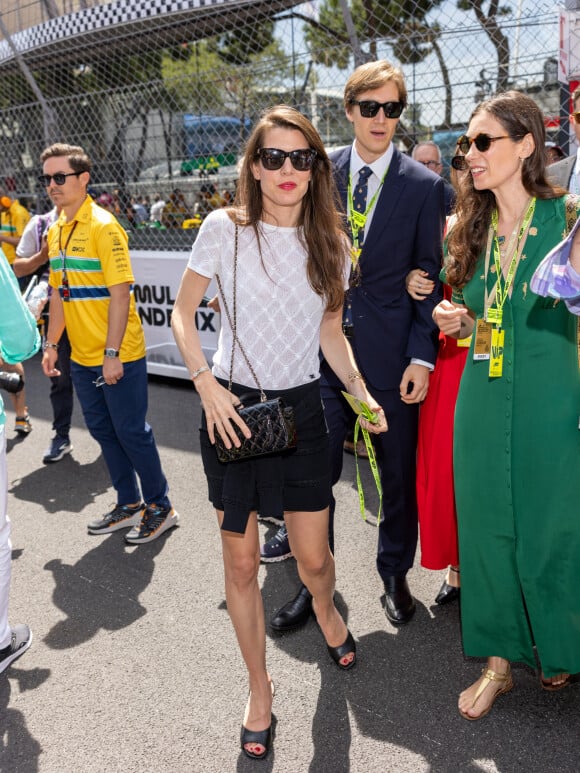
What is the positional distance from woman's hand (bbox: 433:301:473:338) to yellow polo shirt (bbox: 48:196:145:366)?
183 centimetres

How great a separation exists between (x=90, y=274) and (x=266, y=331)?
1.84 m

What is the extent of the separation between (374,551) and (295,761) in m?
1.44

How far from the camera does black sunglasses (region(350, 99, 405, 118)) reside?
9.10 ft

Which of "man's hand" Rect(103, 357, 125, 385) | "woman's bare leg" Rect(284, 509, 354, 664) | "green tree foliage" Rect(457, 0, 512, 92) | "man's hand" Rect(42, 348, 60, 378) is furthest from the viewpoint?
"green tree foliage" Rect(457, 0, 512, 92)

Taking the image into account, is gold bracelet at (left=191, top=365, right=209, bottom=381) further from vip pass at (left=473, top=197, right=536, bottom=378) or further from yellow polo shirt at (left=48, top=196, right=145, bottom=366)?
yellow polo shirt at (left=48, top=196, right=145, bottom=366)

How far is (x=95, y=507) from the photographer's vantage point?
436cm

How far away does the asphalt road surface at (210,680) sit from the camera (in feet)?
7.60

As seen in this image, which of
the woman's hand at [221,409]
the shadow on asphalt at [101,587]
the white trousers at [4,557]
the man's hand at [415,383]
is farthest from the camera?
the shadow on asphalt at [101,587]

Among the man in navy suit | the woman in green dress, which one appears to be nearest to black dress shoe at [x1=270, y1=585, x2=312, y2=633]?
the man in navy suit

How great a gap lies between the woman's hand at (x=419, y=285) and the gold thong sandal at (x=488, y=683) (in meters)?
1.39

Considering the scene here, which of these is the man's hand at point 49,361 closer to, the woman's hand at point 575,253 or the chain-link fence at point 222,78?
the woman's hand at point 575,253

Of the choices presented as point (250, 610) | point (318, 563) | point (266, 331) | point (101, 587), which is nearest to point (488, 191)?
point (266, 331)

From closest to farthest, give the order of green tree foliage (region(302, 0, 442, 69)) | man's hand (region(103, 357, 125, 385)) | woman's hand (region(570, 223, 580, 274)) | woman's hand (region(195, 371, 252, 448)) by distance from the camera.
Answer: woman's hand (region(570, 223, 580, 274)) < woman's hand (region(195, 371, 252, 448)) < man's hand (region(103, 357, 125, 385)) < green tree foliage (region(302, 0, 442, 69))

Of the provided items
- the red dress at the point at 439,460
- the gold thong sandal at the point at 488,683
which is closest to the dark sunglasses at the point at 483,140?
the red dress at the point at 439,460
